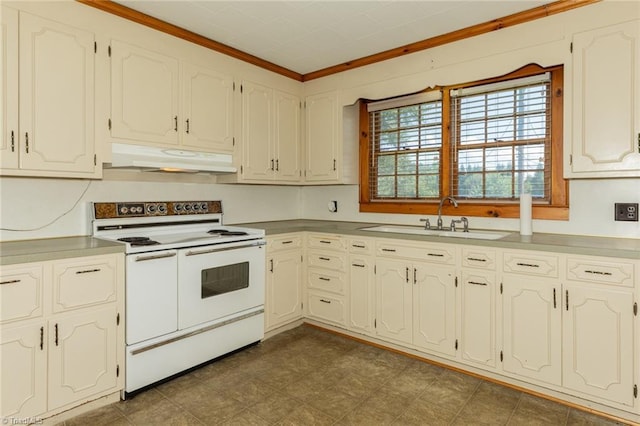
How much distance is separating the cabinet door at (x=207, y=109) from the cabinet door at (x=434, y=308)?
1.90 metres

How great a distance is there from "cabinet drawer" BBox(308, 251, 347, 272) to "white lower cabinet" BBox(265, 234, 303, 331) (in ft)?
0.40

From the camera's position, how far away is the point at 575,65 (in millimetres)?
2396

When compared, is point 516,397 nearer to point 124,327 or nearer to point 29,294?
point 124,327

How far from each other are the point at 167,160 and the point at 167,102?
0.44m

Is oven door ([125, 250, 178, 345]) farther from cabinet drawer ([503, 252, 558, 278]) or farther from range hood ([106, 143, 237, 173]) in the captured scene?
cabinet drawer ([503, 252, 558, 278])

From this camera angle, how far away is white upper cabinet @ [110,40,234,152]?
251 cm

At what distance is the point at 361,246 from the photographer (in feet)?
10.2

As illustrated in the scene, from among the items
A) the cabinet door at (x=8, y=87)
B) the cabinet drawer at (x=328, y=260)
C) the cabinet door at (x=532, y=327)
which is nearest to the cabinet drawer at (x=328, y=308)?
the cabinet drawer at (x=328, y=260)

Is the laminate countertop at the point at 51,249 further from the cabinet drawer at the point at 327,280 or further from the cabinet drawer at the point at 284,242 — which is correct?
the cabinet drawer at the point at 327,280

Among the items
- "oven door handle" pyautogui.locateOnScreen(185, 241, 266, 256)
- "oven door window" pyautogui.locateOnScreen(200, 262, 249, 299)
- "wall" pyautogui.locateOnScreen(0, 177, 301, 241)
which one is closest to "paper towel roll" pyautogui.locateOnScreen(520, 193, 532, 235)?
"oven door handle" pyautogui.locateOnScreen(185, 241, 266, 256)

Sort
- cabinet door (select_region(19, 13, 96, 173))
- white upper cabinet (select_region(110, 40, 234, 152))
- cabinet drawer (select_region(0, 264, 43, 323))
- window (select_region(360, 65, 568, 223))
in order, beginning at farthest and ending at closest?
window (select_region(360, 65, 568, 223)), white upper cabinet (select_region(110, 40, 234, 152)), cabinet door (select_region(19, 13, 96, 173)), cabinet drawer (select_region(0, 264, 43, 323))

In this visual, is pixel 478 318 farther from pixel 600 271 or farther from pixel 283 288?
pixel 283 288

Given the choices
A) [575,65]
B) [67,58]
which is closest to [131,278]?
[67,58]

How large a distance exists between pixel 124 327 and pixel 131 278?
0.30 m
